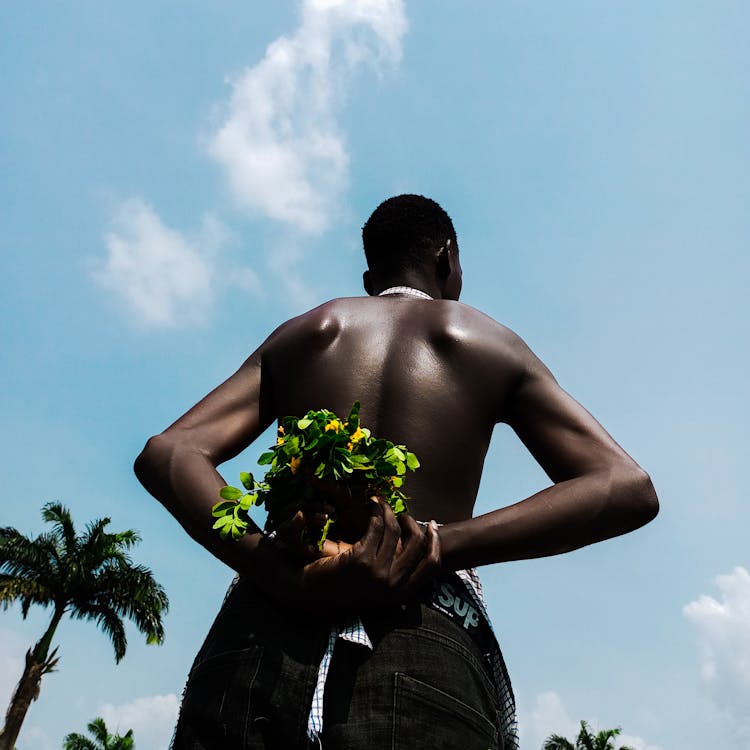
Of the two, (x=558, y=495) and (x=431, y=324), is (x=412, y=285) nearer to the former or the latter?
(x=431, y=324)

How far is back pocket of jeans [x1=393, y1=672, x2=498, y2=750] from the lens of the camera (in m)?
2.08

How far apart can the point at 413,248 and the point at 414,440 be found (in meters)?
1.17

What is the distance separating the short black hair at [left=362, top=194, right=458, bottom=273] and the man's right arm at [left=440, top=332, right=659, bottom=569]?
2.72 feet

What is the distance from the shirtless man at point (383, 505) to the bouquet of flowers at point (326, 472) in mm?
85

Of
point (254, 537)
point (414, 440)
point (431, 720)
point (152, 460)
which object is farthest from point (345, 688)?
point (152, 460)

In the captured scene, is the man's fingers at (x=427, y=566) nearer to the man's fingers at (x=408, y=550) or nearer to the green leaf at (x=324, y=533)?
the man's fingers at (x=408, y=550)

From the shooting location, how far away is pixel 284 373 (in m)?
2.96

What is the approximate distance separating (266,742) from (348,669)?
0.29 meters

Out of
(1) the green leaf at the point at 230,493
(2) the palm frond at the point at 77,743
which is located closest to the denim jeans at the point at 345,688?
(1) the green leaf at the point at 230,493

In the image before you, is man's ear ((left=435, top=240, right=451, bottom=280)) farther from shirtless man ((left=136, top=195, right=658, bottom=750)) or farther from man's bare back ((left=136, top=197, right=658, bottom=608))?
man's bare back ((left=136, top=197, right=658, bottom=608))

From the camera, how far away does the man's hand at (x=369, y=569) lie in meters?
2.13

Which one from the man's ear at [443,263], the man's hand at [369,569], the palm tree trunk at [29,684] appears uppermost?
the palm tree trunk at [29,684]

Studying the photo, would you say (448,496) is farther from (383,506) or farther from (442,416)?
(383,506)

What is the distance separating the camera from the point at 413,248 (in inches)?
140
